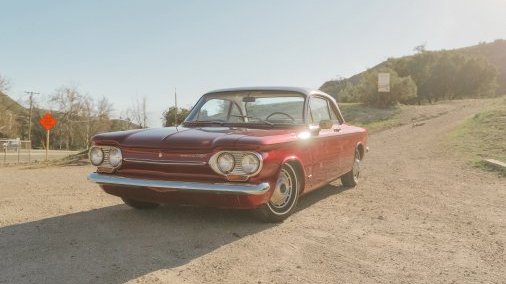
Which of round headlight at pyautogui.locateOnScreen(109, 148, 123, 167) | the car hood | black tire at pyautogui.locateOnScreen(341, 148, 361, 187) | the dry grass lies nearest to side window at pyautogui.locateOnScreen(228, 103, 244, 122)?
the car hood

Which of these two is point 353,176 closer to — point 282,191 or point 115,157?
point 282,191

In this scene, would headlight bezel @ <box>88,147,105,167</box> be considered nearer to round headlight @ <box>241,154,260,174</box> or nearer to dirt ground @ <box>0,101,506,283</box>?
dirt ground @ <box>0,101,506,283</box>

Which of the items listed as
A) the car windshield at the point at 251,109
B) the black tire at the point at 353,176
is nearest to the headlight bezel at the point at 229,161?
the car windshield at the point at 251,109

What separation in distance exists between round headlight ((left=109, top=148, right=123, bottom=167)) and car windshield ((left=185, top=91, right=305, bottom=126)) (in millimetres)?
1181

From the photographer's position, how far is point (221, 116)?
580 centimetres

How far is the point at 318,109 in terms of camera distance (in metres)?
6.25

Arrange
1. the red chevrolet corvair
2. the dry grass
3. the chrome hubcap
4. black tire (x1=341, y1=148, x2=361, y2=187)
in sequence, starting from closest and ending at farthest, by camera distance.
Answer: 1. the red chevrolet corvair
2. the chrome hubcap
3. black tire (x1=341, y1=148, x2=361, y2=187)
4. the dry grass

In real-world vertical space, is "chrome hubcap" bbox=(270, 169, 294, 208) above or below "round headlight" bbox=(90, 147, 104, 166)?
below

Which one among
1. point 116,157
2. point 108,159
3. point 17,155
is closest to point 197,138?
point 116,157

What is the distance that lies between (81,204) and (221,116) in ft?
7.03

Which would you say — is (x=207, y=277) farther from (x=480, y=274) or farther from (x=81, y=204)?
(x=81, y=204)

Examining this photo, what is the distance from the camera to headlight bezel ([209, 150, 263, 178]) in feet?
14.2

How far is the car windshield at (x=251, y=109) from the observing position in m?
5.62

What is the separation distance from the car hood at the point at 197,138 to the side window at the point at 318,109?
82 centimetres
